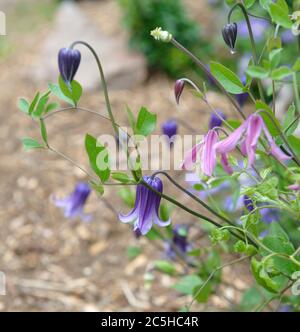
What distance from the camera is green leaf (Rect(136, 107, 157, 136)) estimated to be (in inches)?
45.5

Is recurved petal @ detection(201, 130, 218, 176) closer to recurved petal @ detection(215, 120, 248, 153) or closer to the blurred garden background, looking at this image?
recurved petal @ detection(215, 120, 248, 153)

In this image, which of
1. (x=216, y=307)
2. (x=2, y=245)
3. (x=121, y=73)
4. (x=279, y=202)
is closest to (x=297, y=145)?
(x=279, y=202)

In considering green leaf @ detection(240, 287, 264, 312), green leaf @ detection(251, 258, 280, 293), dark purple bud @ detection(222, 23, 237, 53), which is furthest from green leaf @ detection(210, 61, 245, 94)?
green leaf @ detection(240, 287, 264, 312)

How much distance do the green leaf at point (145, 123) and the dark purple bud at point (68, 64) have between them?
18cm

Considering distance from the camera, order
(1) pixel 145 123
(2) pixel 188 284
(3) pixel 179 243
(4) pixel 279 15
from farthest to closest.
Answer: (3) pixel 179 243, (2) pixel 188 284, (1) pixel 145 123, (4) pixel 279 15

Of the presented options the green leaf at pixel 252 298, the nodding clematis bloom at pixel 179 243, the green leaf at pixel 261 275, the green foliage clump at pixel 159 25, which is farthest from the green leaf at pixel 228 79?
the green foliage clump at pixel 159 25

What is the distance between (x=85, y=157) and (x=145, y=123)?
81.7 inches

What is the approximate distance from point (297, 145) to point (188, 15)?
3608mm

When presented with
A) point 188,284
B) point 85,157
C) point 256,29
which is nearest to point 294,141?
point 188,284

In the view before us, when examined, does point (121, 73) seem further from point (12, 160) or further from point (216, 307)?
point (216, 307)

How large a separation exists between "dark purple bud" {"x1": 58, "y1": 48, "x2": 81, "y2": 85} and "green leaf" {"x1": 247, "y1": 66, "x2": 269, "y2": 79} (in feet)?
1.42

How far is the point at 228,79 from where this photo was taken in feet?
3.69

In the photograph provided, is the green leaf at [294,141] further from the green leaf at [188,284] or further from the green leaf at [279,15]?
the green leaf at [188,284]

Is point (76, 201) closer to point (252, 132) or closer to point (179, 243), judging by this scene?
point (179, 243)
